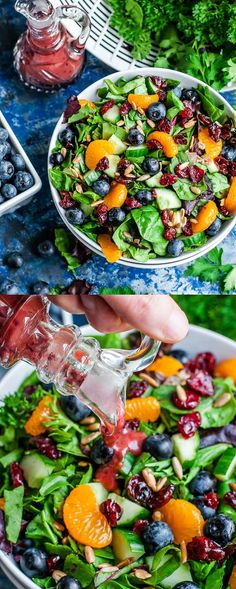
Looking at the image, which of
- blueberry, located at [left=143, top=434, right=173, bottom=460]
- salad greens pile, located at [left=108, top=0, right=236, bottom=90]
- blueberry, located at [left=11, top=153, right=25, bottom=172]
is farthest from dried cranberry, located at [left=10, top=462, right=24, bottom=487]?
salad greens pile, located at [left=108, top=0, right=236, bottom=90]

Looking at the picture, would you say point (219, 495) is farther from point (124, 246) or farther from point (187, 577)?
point (124, 246)

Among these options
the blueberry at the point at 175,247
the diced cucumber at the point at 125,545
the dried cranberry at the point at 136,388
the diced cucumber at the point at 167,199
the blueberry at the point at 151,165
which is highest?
the blueberry at the point at 151,165

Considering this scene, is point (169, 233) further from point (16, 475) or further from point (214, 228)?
point (16, 475)

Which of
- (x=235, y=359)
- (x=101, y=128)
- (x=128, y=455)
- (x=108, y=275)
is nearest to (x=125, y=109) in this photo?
(x=101, y=128)

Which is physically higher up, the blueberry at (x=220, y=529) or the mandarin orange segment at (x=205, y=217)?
the mandarin orange segment at (x=205, y=217)

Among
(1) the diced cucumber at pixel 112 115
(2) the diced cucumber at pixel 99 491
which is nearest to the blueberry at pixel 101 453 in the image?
(2) the diced cucumber at pixel 99 491

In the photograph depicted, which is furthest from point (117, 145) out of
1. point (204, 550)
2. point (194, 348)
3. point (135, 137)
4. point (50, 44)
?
point (204, 550)

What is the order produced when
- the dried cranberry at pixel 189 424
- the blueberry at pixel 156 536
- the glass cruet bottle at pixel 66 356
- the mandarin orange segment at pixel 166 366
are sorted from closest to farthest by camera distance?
the glass cruet bottle at pixel 66 356 → the blueberry at pixel 156 536 → the dried cranberry at pixel 189 424 → the mandarin orange segment at pixel 166 366

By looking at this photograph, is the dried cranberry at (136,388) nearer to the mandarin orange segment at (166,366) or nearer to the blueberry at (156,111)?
the mandarin orange segment at (166,366)
